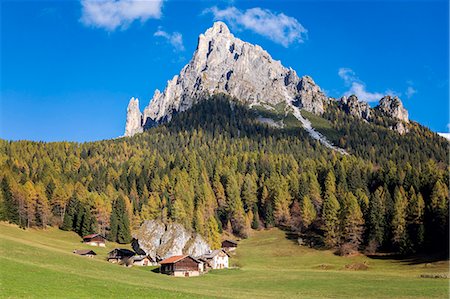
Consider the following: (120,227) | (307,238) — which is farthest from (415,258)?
(120,227)

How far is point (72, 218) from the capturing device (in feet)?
459

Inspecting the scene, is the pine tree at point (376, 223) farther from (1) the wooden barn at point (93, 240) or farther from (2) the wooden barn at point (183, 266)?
(1) the wooden barn at point (93, 240)

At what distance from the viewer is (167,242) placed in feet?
361

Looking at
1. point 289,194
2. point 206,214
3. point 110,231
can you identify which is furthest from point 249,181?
point 110,231

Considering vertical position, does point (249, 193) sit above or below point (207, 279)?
above

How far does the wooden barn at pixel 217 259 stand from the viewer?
100 meters

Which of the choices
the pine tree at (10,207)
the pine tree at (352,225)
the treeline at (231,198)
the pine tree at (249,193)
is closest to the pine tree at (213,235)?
the treeline at (231,198)

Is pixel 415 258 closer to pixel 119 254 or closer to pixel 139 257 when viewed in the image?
pixel 139 257

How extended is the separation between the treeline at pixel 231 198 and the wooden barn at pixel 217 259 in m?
24.1

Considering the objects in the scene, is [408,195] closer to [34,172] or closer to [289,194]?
[289,194]

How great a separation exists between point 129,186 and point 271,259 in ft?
265

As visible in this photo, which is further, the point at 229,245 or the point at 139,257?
the point at 229,245

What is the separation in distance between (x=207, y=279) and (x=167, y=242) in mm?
32646

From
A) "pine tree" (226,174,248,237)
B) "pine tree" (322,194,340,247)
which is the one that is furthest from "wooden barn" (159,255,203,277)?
"pine tree" (226,174,248,237)
